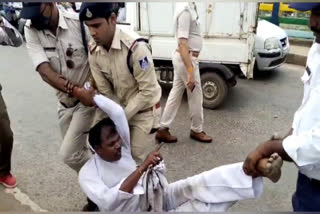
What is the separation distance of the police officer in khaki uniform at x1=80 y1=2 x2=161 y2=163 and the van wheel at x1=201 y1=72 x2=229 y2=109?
93.5 inches

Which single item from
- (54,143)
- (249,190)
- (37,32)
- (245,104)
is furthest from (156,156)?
(245,104)

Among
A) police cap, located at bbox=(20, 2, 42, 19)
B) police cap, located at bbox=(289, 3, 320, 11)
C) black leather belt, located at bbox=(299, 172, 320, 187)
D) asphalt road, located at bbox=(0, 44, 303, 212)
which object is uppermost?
police cap, located at bbox=(289, 3, 320, 11)

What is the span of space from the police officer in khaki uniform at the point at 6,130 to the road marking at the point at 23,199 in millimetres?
52

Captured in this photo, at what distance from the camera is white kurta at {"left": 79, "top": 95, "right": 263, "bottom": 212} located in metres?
1.67

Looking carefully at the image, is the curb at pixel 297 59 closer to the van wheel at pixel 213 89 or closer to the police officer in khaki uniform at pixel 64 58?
the van wheel at pixel 213 89

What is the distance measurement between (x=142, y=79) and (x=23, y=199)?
59.6 inches

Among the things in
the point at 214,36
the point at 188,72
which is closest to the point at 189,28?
the point at 188,72

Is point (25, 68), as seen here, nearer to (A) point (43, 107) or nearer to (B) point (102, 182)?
(A) point (43, 107)

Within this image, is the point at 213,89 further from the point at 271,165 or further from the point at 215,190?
the point at 271,165

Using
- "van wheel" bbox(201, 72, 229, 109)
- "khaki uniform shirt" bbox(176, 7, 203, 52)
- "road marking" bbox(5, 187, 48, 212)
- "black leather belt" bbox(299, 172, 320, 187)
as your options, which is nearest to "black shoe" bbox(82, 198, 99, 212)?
"road marking" bbox(5, 187, 48, 212)

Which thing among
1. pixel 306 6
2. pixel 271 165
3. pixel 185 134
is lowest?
pixel 185 134

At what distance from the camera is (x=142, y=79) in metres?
2.32

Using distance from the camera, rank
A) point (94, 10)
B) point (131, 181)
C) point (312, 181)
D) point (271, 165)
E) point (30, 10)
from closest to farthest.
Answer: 1. point (271, 165)
2. point (312, 181)
3. point (131, 181)
4. point (94, 10)
5. point (30, 10)

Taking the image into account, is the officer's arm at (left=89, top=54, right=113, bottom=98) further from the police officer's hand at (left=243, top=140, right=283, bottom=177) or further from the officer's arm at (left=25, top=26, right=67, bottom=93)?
the police officer's hand at (left=243, top=140, right=283, bottom=177)
